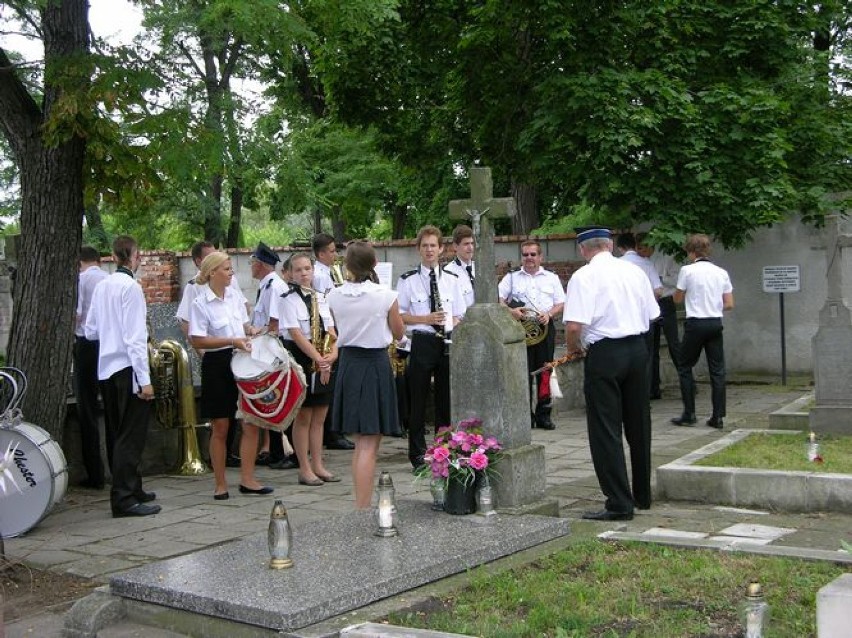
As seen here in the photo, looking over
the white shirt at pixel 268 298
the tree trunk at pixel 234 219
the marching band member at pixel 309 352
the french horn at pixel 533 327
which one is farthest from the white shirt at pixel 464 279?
the tree trunk at pixel 234 219

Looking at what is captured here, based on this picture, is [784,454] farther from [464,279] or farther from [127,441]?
[127,441]

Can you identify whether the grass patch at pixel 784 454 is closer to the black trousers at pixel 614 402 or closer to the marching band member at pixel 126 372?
the black trousers at pixel 614 402

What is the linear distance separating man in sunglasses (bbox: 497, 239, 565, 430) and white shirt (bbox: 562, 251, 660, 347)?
438cm

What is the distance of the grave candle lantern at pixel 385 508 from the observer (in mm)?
6629

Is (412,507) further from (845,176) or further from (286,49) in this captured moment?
(845,176)

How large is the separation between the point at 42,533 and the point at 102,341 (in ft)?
4.92

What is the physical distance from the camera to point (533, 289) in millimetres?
12422

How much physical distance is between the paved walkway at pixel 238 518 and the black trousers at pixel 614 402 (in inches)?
12.6

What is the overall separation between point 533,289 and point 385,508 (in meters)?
6.15

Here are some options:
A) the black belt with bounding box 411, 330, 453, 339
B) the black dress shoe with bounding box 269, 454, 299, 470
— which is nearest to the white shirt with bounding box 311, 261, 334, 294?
the black belt with bounding box 411, 330, 453, 339

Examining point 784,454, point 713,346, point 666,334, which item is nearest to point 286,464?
point 784,454

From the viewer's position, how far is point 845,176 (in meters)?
15.6

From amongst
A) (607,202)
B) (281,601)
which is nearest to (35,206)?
(281,601)

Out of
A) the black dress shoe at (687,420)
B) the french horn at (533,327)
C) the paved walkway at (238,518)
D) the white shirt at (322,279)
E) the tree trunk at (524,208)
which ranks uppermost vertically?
the tree trunk at (524,208)
